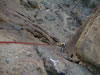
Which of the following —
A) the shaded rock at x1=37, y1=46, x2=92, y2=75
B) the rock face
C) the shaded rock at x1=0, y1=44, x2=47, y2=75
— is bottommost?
the shaded rock at x1=37, y1=46, x2=92, y2=75

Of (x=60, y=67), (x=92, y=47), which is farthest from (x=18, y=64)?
(x=92, y=47)

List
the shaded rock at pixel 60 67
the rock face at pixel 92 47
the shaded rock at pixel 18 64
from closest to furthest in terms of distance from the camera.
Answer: the shaded rock at pixel 18 64
the shaded rock at pixel 60 67
the rock face at pixel 92 47

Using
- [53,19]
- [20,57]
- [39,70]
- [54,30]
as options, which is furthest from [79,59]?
[53,19]

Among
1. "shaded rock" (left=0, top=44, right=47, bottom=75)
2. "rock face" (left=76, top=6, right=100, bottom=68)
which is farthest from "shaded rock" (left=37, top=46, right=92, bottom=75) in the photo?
"rock face" (left=76, top=6, right=100, bottom=68)

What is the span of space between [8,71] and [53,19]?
7345 mm

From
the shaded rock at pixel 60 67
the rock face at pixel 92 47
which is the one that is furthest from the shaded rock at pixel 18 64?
the rock face at pixel 92 47

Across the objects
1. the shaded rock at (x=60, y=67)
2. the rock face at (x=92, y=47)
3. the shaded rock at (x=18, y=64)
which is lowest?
the shaded rock at (x=60, y=67)

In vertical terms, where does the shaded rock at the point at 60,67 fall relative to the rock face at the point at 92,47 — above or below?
below

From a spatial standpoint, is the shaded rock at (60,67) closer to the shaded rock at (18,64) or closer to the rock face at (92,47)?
the shaded rock at (18,64)

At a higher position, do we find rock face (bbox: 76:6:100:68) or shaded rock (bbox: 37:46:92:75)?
rock face (bbox: 76:6:100:68)

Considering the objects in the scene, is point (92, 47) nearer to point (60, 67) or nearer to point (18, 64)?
point (60, 67)

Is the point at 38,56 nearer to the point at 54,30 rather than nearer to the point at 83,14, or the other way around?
the point at 54,30

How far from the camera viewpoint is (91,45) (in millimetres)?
2502

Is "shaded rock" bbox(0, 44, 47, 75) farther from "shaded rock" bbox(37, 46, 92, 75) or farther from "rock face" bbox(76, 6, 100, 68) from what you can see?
"rock face" bbox(76, 6, 100, 68)
